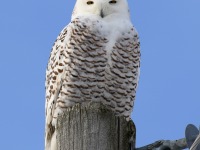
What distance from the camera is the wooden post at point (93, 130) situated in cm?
268

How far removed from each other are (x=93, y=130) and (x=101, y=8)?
2.50 meters

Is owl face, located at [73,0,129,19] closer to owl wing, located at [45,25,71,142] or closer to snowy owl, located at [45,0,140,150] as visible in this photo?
snowy owl, located at [45,0,140,150]

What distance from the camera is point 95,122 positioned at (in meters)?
2.74

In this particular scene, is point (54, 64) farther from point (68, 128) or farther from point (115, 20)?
point (68, 128)

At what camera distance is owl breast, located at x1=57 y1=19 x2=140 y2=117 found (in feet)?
14.8

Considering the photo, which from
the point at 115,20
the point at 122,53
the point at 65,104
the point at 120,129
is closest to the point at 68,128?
the point at 120,129

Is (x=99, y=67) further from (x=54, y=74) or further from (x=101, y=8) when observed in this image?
(x=101, y=8)

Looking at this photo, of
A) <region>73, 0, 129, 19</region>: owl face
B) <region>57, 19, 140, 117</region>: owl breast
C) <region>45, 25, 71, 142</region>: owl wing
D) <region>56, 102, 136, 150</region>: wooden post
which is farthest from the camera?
<region>73, 0, 129, 19</region>: owl face

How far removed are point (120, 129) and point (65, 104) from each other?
5.89 feet

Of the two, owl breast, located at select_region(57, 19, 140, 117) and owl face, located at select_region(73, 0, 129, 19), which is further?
owl face, located at select_region(73, 0, 129, 19)

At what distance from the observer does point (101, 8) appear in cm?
502

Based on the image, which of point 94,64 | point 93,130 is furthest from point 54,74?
point 93,130

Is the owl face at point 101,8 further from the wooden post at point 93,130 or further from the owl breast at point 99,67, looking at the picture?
the wooden post at point 93,130

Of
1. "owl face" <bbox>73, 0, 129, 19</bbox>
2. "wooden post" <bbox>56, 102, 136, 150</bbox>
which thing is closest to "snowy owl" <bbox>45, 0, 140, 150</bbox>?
"owl face" <bbox>73, 0, 129, 19</bbox>
